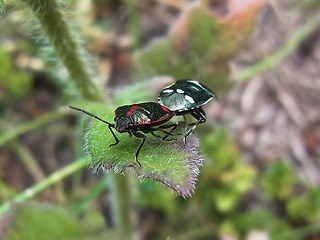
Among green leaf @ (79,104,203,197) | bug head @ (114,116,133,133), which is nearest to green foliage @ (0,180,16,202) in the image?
green leaf @ (79,104,203,197)

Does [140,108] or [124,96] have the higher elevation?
[124,96]

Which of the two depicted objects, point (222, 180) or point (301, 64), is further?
point (301, 64)

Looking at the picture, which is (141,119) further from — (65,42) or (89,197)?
(89,197)

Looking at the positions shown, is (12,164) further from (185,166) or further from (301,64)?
(301,64)

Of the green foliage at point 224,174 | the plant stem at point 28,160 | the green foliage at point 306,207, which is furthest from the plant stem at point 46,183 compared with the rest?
the green foliage at point 306,207

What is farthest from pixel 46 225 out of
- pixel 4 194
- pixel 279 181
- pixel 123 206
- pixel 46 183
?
pixel 279 181

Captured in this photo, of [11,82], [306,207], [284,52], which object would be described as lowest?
[306,207]

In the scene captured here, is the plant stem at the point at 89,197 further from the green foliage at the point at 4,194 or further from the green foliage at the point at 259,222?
the green foliage at the point at 259,222

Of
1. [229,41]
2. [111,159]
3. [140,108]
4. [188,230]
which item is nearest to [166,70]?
[229,41]
